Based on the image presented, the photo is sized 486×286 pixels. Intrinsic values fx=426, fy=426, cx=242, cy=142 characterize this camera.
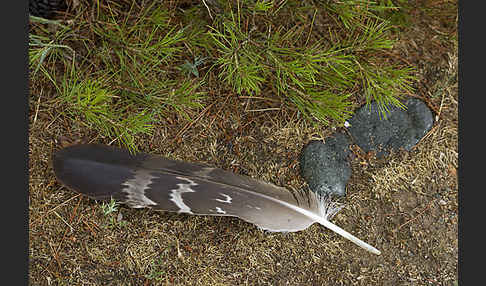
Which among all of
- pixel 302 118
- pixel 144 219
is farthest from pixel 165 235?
pixel 302 118

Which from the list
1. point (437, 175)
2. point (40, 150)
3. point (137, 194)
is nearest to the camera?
point (137, 194)

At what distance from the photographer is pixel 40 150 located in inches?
89.0

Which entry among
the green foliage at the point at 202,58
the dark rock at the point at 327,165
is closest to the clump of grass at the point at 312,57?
the green foliage at the point at 202,58

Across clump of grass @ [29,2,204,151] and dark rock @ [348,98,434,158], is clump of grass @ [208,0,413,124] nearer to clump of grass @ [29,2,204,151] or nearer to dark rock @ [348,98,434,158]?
dark rock @ [348,98,434,158]

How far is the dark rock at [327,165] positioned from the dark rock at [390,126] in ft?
0.33

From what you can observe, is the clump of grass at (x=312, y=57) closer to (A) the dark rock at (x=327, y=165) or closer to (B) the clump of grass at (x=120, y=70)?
(A) the dark rock at (x=327, y=165)

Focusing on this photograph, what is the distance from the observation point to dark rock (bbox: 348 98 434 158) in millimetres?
2377

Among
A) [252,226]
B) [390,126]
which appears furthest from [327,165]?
[252,226]

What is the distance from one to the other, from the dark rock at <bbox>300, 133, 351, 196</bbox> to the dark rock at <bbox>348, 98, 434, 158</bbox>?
0.33 ft

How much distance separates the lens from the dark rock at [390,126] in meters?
2.38

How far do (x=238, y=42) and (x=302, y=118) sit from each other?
21.7 inches

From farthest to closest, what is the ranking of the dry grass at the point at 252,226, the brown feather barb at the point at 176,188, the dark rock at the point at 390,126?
the dark rock at the point at 390,126 < the dry grass at the point at 252,226 < the brown feather barb at the point at 176,188

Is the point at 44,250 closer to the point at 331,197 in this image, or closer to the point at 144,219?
the point at 144,219

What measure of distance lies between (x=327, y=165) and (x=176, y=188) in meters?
0.84
